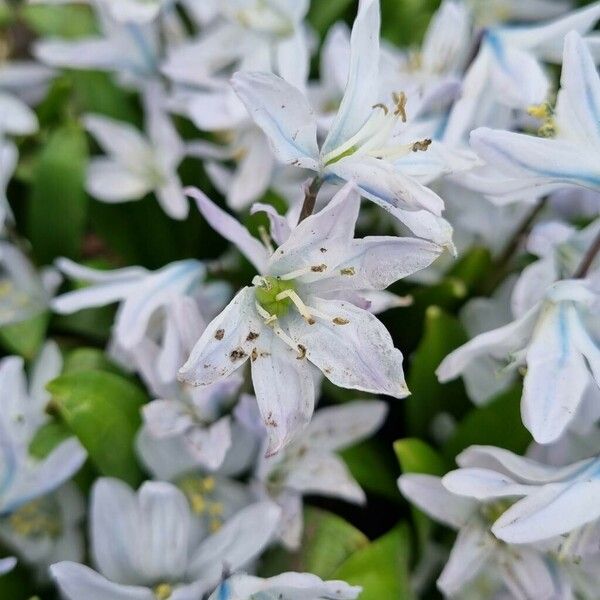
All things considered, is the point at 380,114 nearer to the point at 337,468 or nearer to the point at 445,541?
the point at 337,468

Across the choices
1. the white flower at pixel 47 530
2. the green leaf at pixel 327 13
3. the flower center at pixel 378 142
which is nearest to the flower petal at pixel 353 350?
the flower center at pixel 378 142

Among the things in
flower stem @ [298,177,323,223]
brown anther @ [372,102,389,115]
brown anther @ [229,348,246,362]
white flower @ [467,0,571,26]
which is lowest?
brown anther @ [229,348,246,362]

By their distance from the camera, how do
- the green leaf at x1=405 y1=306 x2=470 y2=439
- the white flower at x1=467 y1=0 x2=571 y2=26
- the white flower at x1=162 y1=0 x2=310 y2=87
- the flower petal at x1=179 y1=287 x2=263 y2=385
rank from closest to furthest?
the flower petal at x1=179 y1=287 x2=263 y2=385 → the green leaf at x1=405 y1=306 x2=470 y2=439 → the white flower at x1=162 y1=0 x2=310 y2=87 → the white flower at x1=467 y1=0 x2=571 y2=26

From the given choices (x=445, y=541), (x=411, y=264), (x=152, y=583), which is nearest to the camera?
(x=411, y=264)

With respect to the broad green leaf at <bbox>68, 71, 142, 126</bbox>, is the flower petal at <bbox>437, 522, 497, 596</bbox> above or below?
below

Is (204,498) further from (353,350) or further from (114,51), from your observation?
(114,51)

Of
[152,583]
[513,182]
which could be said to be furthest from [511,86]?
[152,583]

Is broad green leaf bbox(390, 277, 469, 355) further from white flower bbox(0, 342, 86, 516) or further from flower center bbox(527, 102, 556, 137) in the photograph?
white flower bbox(0, 342, 86, 516)

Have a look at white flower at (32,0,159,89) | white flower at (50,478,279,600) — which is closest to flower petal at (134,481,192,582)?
white flower at (50,478,279,600)

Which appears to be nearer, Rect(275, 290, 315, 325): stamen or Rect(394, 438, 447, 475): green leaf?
Rect(275, 290, 315, 325): stamen
